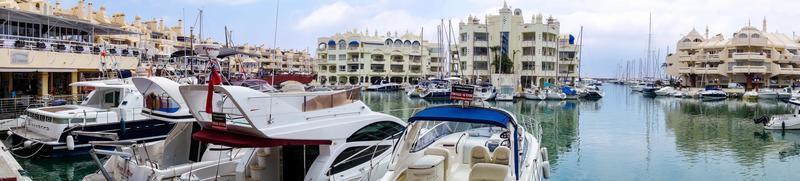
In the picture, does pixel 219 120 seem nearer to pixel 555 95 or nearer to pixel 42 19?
pixel 42 19

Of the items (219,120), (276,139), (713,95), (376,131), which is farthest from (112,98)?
(713,95)

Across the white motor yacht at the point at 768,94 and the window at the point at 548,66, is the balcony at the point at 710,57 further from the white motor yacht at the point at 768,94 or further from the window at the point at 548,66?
the window at the point at 548,66

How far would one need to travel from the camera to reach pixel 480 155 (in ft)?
39.7

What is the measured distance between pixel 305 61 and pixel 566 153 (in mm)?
112953

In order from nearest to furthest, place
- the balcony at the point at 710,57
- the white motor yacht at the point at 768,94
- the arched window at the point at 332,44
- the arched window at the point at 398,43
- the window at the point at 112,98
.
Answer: the window at the point at 112,98
the white motor yacht at the point at 768,94
the balcony at the point at 710,57
the arched window at the point at 332,44
the arched window at the point at 398,43

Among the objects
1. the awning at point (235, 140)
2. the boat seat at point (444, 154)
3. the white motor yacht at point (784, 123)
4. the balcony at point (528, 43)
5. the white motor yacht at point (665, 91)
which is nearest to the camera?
the awning at point (235, 140)

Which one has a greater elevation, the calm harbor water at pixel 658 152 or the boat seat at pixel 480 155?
the boat seat at pixel 480 155

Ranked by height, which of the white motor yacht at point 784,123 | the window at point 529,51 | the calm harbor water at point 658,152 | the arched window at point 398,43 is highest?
the arched window at point 398,43

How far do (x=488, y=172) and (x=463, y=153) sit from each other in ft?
7.88

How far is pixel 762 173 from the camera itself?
19.9 metres

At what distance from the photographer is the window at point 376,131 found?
38.2 feet

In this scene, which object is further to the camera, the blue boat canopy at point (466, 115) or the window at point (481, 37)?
the window at point (481, 37)

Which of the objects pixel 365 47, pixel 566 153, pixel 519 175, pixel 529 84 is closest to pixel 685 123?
pixel 566 153

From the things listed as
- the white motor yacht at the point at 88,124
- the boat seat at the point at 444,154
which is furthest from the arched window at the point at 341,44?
the boat seat at the point at 444,154
